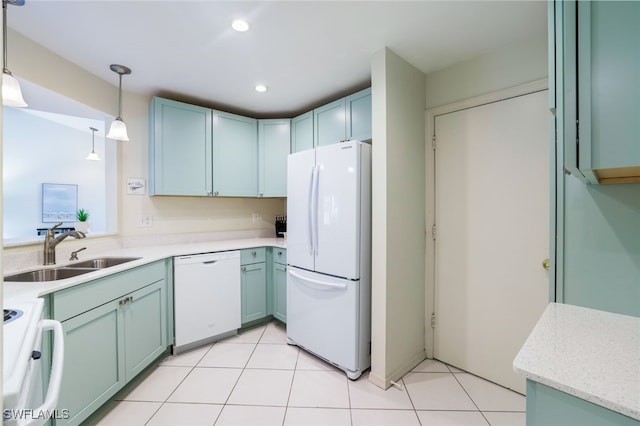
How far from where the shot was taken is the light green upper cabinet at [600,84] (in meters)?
0.77

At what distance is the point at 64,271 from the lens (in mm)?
1924

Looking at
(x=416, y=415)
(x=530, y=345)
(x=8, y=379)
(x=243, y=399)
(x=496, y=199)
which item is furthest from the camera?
(x=496, y=199)

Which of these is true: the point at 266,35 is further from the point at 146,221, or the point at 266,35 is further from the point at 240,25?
the point at 146,221

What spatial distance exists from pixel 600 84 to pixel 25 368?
169 centimetres

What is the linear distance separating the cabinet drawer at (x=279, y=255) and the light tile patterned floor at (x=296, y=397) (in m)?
0.89

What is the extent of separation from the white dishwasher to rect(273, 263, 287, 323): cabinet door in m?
0.40

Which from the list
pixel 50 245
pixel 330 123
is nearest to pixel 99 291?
pixel 50 245

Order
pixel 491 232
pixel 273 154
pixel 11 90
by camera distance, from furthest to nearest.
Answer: pixel 273 154, pixel 491 232, pixel 11 90

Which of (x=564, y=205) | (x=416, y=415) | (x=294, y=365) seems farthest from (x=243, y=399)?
(x=564, y=205)

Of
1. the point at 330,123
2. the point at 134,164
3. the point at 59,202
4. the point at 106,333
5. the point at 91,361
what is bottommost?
the point at 91,361

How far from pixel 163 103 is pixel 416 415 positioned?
317cm

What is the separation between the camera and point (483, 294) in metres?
2.08

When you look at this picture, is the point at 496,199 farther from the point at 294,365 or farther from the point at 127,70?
the point at 127,70

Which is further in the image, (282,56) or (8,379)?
(282,56)
